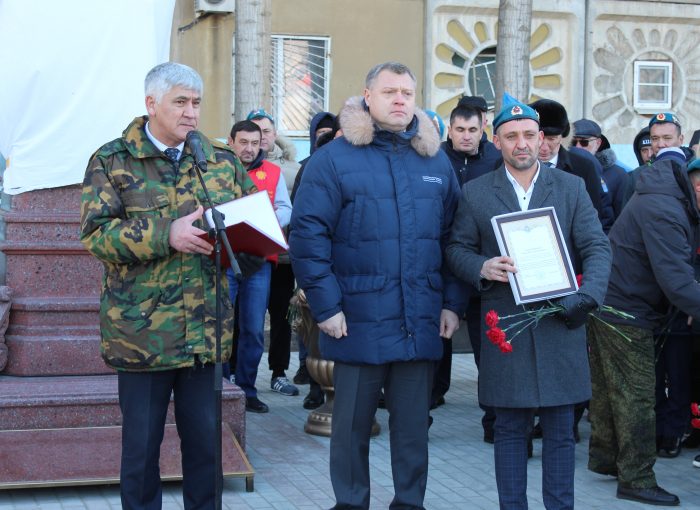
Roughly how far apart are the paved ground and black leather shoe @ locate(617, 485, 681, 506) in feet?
0.19

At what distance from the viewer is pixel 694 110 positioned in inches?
752

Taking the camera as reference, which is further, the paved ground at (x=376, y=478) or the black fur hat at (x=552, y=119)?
the black fur hat at (x=552, y=119)

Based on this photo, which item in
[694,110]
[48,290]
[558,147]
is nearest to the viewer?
[48,290]

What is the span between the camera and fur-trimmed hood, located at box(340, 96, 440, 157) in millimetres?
5488

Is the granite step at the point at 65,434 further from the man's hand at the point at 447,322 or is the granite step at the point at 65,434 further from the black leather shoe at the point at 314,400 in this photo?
the black leather shoe at the point at 314,400

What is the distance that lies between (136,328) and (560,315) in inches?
70.9

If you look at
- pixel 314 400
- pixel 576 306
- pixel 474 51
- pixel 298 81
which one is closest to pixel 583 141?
pixel 314 400

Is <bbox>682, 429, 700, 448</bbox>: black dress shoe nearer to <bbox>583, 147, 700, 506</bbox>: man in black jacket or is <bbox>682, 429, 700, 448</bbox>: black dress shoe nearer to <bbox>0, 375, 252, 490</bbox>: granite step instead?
<bbox>583, 147, 700, 506</bbox>: man in black jacket

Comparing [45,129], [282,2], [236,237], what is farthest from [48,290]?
[282,2]

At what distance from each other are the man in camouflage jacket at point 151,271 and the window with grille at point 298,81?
12.2 m

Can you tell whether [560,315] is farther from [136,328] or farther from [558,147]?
[558,147]

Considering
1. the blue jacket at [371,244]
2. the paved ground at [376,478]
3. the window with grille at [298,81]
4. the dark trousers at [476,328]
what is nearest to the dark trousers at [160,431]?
the blue jacket at [371,244]

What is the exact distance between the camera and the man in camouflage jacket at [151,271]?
4766 mm

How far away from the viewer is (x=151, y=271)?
4.77m
